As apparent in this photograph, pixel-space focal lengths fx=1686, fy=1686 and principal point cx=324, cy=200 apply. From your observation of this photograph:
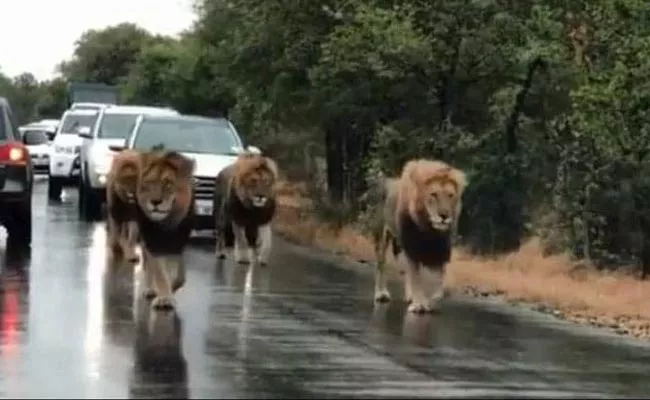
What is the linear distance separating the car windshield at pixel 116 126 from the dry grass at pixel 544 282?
404 cm

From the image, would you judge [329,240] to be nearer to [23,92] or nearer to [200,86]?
[200,86]

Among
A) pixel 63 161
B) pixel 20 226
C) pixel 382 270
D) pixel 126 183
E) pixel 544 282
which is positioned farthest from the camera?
pixel 63 161

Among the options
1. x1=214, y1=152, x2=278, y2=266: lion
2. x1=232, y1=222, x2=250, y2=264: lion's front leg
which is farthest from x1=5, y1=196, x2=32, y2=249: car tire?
x1=232, y1=222, x2=250, y2=264: lion's front leg

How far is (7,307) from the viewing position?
49.1ft

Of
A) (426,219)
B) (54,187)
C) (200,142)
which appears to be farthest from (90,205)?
(426,219)

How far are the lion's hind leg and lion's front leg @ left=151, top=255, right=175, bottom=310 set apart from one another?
96.4 inches

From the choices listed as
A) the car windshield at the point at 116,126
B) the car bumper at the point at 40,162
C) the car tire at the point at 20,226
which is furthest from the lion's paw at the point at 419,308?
the car bumper at the point at 40,162

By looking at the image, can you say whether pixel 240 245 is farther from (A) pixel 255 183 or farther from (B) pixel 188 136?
(B) pixel 188 136

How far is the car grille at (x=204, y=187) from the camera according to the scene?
2397cm

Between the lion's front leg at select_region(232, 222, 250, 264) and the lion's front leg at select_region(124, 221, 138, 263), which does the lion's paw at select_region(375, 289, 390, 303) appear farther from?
the lion's front leg at select_region(124, 221, 138, 263)

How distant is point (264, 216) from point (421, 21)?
570 cm

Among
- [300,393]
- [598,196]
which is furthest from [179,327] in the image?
[598,196]

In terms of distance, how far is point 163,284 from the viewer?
1505 cm

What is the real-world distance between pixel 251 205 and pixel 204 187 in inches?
164
